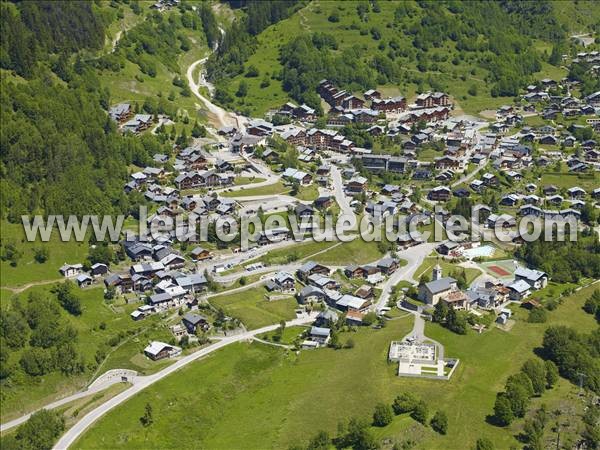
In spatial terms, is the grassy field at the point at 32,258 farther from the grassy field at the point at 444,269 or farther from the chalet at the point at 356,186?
the grassy field at the point at 444,269

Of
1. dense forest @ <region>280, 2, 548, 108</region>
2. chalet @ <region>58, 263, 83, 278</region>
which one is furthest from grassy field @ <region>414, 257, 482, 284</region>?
dense forest @ <region>280, 2, 548, 108</region>

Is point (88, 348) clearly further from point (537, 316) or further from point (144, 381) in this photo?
point (537, 316)

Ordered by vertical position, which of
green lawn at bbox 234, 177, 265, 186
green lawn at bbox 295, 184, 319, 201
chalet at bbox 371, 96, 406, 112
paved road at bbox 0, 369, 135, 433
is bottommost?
paved road at bbox 0, 369, 135, 433

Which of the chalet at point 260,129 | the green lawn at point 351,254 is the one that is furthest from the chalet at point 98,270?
the chalet at point 260,129

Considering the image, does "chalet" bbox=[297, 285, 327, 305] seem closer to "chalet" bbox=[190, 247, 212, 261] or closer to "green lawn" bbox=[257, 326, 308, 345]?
"green lawn" bbox=[257, 326, 308, 345]

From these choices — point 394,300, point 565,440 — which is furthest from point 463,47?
point 565,440
